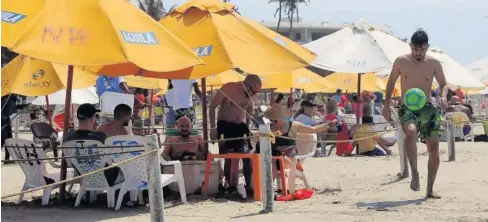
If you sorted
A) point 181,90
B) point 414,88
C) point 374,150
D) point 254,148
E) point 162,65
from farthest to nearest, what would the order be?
Result: point 374,150 < point 181,90 < point 254,148 < point 414,88 < point 162,65

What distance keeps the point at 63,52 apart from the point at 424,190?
4555 millimetres

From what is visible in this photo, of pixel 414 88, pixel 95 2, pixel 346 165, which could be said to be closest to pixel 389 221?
pixel 414 88

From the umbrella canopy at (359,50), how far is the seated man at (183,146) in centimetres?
461

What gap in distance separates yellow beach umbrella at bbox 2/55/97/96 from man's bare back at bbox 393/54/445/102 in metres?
4.70

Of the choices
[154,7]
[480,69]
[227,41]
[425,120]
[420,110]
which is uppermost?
[154,7]

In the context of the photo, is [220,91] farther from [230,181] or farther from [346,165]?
[346,165]

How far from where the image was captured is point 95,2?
7566 millimetres

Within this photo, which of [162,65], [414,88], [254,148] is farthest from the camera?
[254,148]

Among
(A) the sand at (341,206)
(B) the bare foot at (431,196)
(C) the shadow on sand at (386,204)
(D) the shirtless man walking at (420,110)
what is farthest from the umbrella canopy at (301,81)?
(C) the shadow on sand at (386,204)

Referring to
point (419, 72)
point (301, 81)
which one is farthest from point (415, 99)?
point (301, 81)

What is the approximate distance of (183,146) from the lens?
30.0 feet

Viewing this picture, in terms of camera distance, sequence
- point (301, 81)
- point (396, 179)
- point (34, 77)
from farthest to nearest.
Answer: point (301, 81), point (34, 77), point (396, 179)

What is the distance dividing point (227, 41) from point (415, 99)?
2092 millimetres

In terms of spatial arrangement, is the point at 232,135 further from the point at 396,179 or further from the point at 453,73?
the point at 453,73
